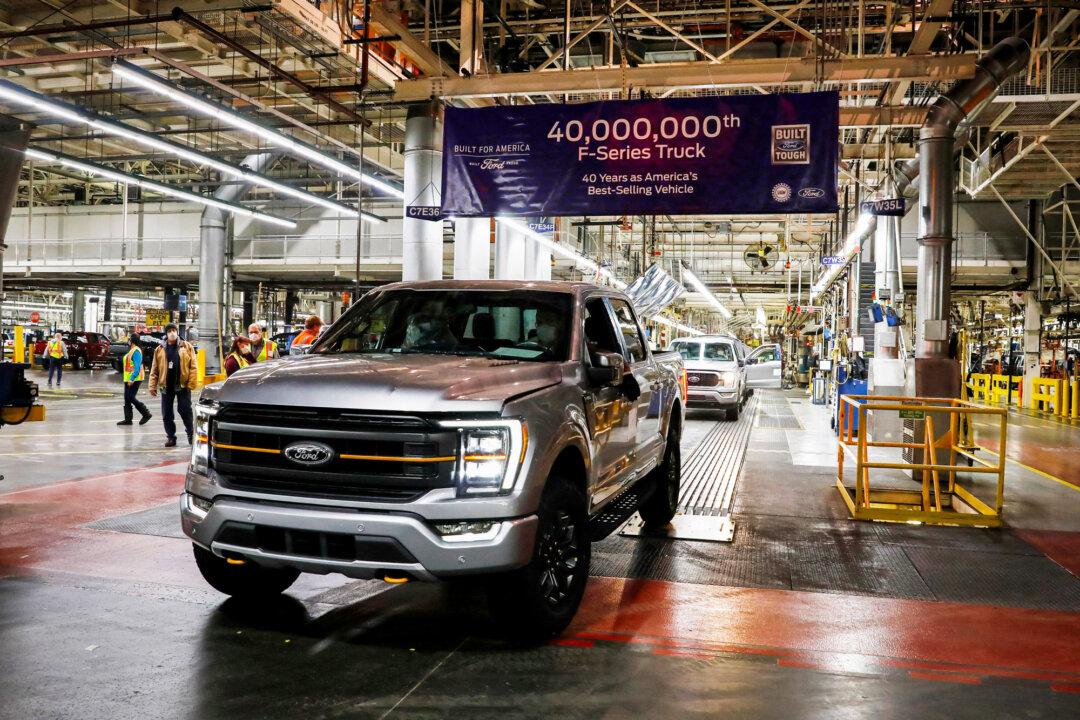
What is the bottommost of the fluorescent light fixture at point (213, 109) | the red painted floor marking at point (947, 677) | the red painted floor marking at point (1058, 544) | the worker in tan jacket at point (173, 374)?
the red painted floor marking at point (1058, 544)

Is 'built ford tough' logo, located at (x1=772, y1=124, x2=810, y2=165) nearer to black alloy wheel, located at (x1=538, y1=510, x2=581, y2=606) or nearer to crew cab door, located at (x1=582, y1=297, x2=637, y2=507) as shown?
crew cab door, located at (x1=582, y1=297, x2=637, y2=507)

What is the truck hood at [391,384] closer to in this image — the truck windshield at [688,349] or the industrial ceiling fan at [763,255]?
the truck windshield at [688,349]

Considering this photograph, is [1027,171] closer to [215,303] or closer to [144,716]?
[144,716]

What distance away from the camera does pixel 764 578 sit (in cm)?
582

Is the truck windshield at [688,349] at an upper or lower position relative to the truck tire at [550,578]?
upper

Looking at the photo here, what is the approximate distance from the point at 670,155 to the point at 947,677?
22.9 feet

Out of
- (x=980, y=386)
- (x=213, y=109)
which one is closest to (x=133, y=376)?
(x=213, y=109)

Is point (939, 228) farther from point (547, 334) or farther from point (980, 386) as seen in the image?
point (980, 386)

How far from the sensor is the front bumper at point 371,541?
12.4 ft

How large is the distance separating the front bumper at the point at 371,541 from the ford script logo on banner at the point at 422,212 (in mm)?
8203

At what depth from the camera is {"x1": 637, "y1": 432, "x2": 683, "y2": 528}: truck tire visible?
7117 millimetres

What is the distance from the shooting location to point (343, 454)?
Result: 12.9 feet

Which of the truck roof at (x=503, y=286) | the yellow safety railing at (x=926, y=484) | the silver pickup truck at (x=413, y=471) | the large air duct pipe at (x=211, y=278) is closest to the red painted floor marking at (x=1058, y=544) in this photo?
the yellow safety railing at (x=926, y=484)

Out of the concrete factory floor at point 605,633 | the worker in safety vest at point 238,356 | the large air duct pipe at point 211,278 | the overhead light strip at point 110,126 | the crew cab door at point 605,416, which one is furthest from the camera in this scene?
the large air duct pipe at point 211,278
